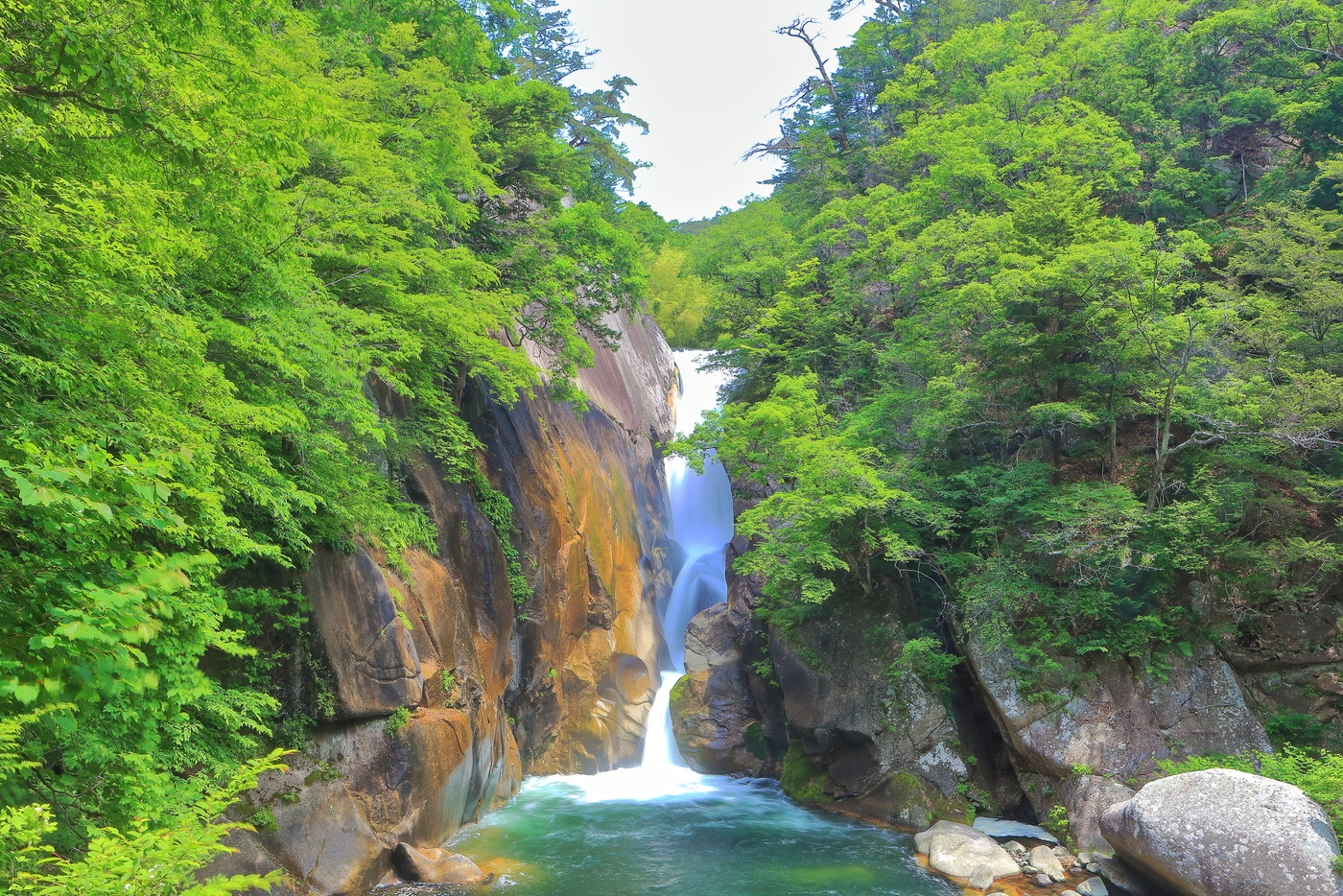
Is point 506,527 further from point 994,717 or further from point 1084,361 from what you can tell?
point 1084,361

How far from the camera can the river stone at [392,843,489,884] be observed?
Answer: 9.34 metres

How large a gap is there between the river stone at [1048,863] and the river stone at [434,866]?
8.52 m

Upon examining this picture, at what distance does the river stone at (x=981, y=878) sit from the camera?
10375 millimetres

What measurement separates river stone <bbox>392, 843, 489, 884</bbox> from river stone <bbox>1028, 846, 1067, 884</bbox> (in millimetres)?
8515

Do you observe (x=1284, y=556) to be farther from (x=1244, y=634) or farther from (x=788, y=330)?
(x=788, y=330)

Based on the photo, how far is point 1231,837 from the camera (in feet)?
28.0

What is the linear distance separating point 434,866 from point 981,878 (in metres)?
8.14

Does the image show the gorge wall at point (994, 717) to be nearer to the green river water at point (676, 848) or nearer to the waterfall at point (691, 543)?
the green river water at point (676, 848)

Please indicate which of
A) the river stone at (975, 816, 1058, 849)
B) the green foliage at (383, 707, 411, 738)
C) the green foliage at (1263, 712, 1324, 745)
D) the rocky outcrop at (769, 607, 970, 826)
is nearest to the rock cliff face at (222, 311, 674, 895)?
the green foliage at (383, 707, 411, 738)

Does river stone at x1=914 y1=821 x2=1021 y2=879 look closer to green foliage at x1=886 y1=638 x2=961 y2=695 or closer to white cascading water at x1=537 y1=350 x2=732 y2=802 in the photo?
green foliage at x1=886 y1=638 x2=961 y2=695

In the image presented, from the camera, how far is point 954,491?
1488 cm

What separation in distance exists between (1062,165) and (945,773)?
15.7 meters

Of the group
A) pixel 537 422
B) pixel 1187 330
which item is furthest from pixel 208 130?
pixel 1187 330

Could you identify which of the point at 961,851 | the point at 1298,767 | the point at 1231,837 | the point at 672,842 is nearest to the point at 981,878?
the point at 961,851
